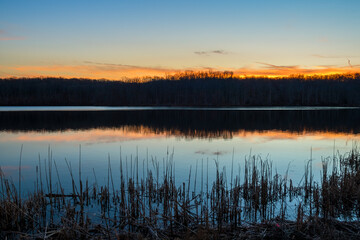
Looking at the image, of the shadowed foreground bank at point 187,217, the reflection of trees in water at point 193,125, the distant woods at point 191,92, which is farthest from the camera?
the distant woods at point 191,92

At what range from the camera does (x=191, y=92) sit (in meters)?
118

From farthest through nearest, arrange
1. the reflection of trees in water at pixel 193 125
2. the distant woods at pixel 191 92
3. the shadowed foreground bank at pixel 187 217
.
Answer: the distant woods at pixel 191 92, the reflection of trees in water at pixel 193 125, the shadowed foreground bank at pixel 187 217

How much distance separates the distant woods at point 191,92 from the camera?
10350cm

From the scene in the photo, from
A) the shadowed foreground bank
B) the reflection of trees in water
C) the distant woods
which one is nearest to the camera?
the shadowed foreground bank

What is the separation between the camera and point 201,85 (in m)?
125

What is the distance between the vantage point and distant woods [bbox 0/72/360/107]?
10350 cm

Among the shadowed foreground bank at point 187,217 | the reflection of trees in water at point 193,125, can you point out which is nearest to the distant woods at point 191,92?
the reflection of trees in water at point 193,125

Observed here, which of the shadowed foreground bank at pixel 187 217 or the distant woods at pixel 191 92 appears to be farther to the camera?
the distant woods at pixel 191 92

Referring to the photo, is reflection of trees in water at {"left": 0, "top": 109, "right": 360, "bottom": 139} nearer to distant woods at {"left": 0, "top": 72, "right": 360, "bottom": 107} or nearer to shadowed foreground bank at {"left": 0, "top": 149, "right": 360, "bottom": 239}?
shadowed foreground bank at {"left": 0, "top": 149, "right": 360, "bottom": 239}

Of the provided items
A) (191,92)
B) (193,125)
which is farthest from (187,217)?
(191,92)

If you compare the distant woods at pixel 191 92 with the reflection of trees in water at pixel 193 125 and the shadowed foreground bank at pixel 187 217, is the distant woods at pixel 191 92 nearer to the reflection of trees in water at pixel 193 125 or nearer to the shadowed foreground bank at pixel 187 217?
the reflection of trees in water at pixel 193 125

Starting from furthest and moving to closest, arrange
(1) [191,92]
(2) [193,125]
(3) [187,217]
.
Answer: (1) [191,92] < (2) [193,125] < (3) [187,217]

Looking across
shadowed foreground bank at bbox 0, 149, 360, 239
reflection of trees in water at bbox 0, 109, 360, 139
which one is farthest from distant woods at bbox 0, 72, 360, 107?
shadowed foreground bank at bbox 0, 149, 360, 239

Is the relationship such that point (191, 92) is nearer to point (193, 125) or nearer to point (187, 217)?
point (193, 125)
